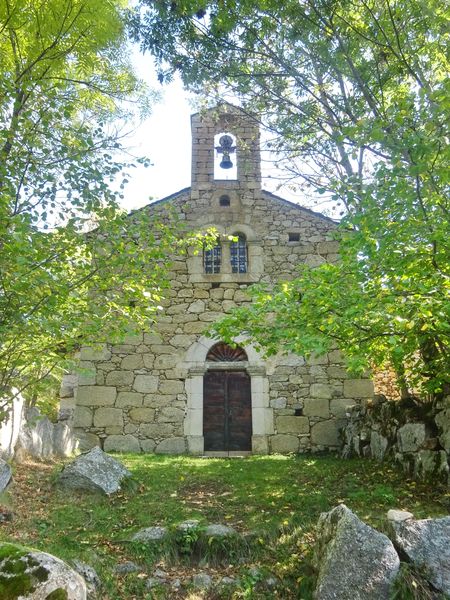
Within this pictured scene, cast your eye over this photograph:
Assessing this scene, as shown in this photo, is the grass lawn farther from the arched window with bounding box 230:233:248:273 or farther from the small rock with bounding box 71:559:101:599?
the arched window with bounding box 230:233:248:273

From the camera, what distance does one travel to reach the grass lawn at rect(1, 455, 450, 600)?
3.84 meters

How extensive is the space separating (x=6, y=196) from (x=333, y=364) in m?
6.75

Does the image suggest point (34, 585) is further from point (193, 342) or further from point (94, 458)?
point (193, 342)

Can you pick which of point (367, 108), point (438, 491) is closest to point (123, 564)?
point (438, 491)

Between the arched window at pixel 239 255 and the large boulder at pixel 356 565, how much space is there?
21.5ft

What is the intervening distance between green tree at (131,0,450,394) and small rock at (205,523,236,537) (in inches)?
72.6

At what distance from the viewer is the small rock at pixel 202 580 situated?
3.76 metres

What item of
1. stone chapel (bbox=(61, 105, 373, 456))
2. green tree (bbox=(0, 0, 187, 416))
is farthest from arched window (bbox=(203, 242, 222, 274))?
green tree (bbox=(0, 0, 187, 416))

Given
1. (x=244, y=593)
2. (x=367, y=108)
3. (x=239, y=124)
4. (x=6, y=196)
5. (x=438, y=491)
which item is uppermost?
(x=239, y=124)

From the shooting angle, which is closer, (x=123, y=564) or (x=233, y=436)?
(x=123, y=564)

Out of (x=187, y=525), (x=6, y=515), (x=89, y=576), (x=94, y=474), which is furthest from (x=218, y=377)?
(x=89, y=576)

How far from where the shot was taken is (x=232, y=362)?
909 cm

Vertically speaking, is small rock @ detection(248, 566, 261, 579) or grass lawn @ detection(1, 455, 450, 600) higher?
grass lawn @ detection(1, 455, 450, 600)

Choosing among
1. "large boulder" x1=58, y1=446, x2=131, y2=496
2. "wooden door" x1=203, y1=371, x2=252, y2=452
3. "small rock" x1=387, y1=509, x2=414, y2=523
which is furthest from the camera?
"wooden door" x1=203, y1=371, x2=252, y2=452
